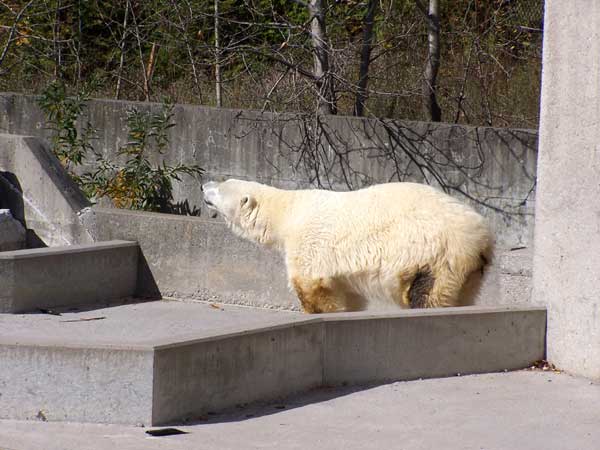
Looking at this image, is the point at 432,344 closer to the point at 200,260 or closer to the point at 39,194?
the point at 200,260

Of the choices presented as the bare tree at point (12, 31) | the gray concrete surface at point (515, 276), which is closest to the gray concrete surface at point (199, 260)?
the gray concrete surface at point (515, 276)

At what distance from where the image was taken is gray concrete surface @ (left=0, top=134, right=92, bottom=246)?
9438 millimetres

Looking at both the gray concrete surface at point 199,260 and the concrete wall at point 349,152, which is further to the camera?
the concrete wall at point 349,152

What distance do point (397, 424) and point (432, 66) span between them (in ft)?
22.8

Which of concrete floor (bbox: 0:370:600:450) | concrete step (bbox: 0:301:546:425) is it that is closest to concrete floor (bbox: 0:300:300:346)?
concrete step (bbox: 0:301:546:425)

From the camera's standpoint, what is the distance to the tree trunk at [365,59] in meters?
11.6

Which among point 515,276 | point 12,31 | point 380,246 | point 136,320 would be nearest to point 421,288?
point 380,246

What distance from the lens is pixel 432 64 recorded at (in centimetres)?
1138

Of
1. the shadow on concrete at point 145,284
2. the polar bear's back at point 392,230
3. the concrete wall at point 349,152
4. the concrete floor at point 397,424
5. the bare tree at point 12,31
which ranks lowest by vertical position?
the concrete floor at point 397,424

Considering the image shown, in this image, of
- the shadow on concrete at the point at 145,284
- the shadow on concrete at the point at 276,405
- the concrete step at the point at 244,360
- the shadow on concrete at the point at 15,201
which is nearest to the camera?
the concrete step at the point at 244,360

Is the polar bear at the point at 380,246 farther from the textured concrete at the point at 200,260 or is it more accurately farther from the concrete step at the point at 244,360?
the textured concrete at the point at 200,260

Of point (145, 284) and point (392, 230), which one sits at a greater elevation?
point (392, 230)

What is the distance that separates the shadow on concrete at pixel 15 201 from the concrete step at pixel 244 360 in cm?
421

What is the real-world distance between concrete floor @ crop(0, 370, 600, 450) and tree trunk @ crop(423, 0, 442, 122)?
598 cm
